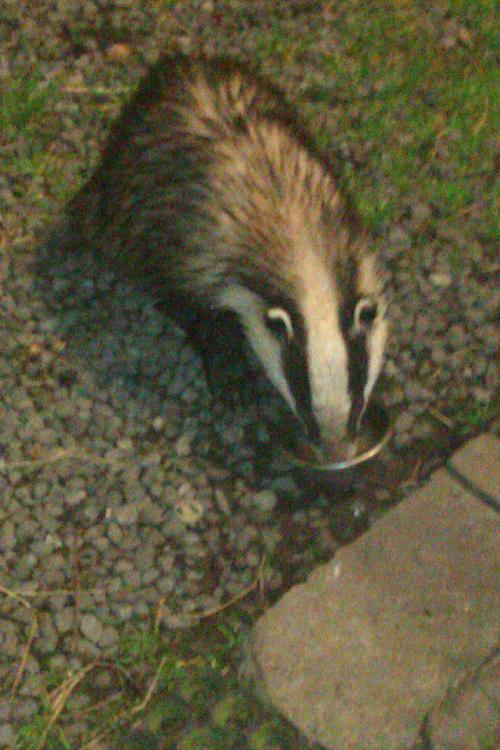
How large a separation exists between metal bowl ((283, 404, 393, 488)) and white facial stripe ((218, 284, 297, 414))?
30 cm

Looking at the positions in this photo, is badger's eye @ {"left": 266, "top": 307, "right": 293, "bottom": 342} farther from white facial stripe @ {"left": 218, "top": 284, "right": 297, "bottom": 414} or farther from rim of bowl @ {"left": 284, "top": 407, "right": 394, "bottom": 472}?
rim of bowl @ {"left": 284, "top": 407, "right": 394, "bottom": 472}

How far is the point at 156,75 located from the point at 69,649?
2427 mm

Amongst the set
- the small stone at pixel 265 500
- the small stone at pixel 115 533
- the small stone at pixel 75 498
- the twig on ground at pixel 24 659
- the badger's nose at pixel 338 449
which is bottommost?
the twig on ground at pixel 24 659

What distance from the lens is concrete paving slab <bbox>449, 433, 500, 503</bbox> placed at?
361 centimetres

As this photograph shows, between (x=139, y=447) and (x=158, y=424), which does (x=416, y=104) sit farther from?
(x=139, y=447)

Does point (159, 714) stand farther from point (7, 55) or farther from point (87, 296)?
point (7, 55)

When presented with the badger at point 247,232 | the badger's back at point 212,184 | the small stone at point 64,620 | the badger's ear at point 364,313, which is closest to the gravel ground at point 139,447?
the small stone at point 64,620

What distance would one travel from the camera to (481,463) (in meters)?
3.69

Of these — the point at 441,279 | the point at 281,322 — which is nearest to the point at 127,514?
the point at 281,322

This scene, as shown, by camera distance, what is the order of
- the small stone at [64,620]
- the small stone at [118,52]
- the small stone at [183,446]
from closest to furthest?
the small stone at [64,620], the small stone at [183,446], the small stone at [118,52]

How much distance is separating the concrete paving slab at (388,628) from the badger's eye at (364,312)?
2.52 ft

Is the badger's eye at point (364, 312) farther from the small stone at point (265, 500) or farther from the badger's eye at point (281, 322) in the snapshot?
the small stone at point (265, 500)

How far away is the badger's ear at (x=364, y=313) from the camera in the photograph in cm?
320

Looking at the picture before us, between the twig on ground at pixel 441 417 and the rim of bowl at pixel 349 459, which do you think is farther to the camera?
the twig on ground at pixel 441 417
